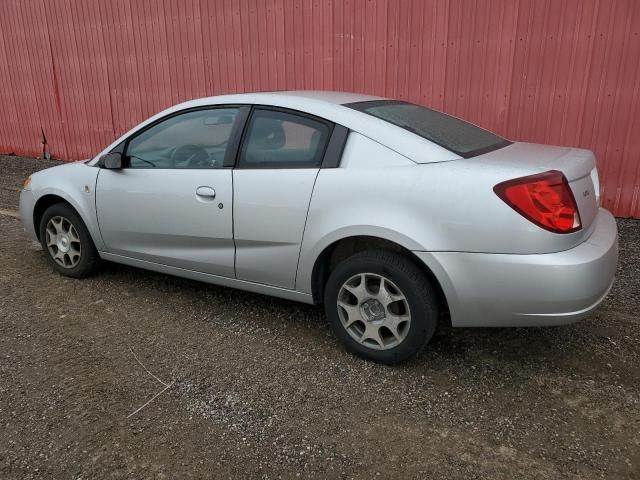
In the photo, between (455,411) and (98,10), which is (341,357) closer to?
(455,411)

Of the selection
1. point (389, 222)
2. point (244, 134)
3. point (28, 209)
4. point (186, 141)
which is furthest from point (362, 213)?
point (28, 209)

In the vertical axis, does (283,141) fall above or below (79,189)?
above

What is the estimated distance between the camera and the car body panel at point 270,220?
301 centimetres

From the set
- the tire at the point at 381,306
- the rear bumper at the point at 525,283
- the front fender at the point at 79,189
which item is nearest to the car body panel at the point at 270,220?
the tire at the point at 381,306

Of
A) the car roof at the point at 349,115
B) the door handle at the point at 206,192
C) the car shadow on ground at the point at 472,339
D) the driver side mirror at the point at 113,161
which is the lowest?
the car shadow on ground at the point at 472,339

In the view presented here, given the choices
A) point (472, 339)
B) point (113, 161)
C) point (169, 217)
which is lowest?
point (472, 339)

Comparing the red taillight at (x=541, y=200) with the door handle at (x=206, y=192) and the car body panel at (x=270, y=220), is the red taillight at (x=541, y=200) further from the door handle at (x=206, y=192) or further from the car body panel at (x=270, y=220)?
the door handle at (x=206, y=192)

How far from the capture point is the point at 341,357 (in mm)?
3082

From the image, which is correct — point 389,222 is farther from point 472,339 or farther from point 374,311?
point 472,339

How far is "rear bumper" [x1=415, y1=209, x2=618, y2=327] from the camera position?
2.45 m

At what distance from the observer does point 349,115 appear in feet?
9.89

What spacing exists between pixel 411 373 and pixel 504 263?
2.75ft

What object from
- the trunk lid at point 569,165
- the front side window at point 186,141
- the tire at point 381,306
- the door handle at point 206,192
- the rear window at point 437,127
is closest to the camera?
the trunk lid at point 569,165

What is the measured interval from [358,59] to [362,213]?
395cm
